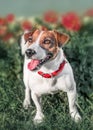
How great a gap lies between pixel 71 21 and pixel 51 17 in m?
0.25

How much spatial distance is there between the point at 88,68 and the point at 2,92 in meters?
0.86

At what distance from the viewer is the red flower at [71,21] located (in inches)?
350

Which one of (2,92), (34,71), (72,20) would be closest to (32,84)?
(34,71)

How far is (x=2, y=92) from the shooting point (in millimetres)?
7016

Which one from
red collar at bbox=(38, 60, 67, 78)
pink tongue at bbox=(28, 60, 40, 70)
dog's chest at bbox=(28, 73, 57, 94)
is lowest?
dog's chest at bbox=(28, 73, 57, 94)

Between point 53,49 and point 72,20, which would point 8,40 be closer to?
point 72,20

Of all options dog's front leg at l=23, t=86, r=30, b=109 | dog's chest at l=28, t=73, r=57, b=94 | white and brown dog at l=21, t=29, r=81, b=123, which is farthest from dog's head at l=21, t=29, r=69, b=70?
dog's front leg at l=23, t=86, r=30, b=109

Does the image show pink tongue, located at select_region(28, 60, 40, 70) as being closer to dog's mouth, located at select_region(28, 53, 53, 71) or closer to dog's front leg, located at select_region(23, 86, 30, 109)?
dog's mouth, located at select_region(28, 53, 53, 71)

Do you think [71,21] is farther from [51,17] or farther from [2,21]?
[2,21]

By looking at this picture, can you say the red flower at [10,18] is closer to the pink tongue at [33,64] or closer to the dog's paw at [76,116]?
the dog's paw at [76,116]

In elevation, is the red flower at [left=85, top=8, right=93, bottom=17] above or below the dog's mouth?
below

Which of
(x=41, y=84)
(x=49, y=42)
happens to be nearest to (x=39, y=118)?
(x=41, y=84)

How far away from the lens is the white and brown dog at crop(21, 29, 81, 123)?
586cm

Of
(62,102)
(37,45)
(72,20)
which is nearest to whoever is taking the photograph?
(37,45)
